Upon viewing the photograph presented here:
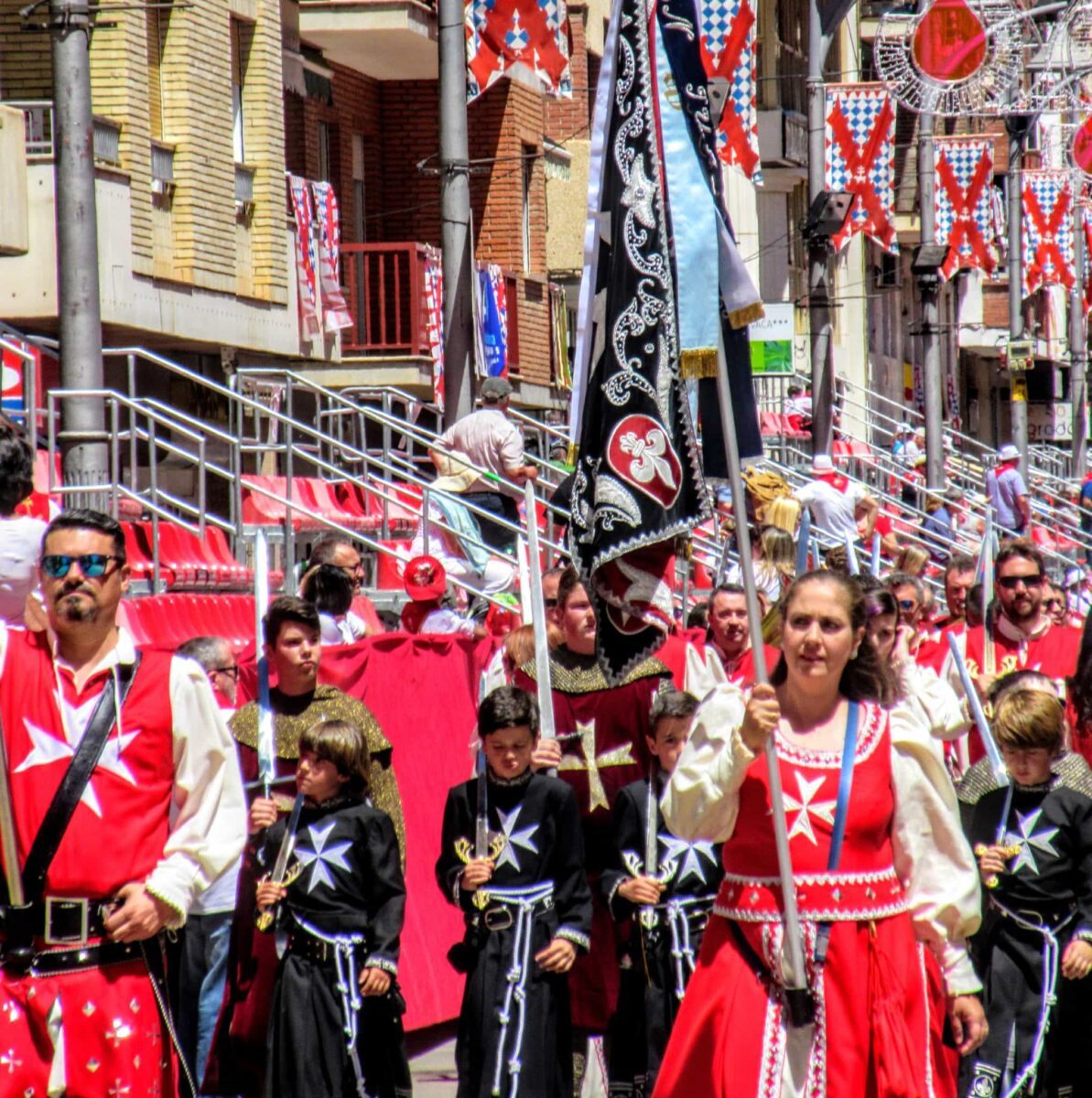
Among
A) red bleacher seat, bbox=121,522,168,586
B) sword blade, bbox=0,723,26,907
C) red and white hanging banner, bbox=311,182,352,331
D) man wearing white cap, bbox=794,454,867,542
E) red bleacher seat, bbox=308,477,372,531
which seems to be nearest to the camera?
sword blade, bbox=0,723,26,907

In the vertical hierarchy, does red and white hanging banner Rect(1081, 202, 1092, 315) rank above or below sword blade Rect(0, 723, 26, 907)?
above

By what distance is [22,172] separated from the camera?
15.9 metres

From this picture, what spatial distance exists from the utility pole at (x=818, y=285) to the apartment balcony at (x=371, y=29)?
18.6 ft

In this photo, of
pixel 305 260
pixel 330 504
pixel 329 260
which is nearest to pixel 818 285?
pixel 330 504

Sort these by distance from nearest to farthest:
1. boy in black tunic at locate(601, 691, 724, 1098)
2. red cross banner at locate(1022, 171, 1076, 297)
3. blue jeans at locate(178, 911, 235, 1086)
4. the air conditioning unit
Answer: boy in black tunic at locate(601, 691, 724, 1098), blue jeans at locate(178, 911, 235, 1086), red cross banner at locate(1022, 171, 1076, 297), the air conditioning unit

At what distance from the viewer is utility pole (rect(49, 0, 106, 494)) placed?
32.7 ft

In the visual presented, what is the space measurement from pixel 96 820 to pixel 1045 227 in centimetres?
3277

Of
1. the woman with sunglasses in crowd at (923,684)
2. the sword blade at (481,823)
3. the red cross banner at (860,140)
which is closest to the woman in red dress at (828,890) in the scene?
the sword blade at (481,823)

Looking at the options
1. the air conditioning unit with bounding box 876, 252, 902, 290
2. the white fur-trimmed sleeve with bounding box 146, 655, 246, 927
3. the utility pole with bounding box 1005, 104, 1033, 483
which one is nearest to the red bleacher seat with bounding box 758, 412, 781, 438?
the utility pole with bounding box 1005, 104, 1033, 483

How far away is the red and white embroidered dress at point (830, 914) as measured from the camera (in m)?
5.70

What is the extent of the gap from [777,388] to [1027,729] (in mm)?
24961

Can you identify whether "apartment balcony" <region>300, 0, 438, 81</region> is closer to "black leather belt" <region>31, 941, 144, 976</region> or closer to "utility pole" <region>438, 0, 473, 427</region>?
"utility pole" <region>438, 0, 473, 427</region>

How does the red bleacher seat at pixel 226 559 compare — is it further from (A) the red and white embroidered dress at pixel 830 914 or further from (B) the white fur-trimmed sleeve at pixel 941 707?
(A) the red and white embroidered dress at pixel 830 914

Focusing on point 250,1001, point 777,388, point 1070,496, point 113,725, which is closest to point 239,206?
point 777,388
